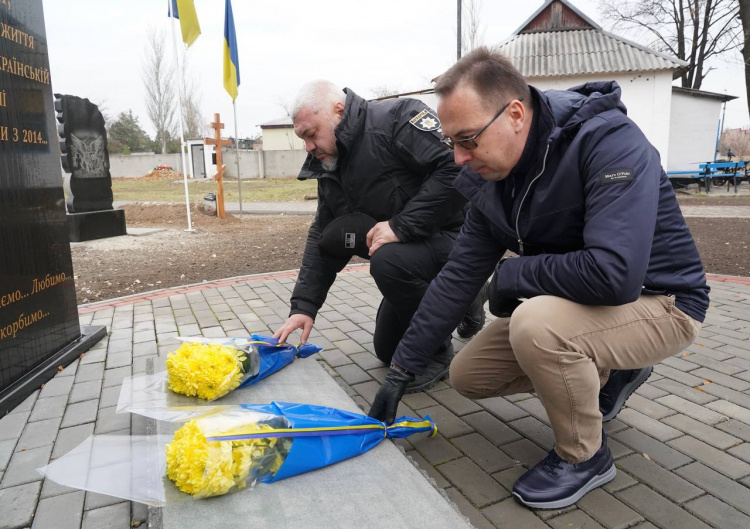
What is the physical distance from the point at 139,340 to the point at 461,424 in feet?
8.19

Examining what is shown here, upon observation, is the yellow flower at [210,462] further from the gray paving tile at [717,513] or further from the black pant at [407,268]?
the gray paving tile at [717,513]

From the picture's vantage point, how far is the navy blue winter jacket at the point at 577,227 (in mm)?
1743

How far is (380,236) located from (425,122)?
2.17 feet

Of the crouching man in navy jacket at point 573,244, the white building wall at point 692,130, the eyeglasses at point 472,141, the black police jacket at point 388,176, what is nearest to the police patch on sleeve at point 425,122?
the black police jacket at point 388,176

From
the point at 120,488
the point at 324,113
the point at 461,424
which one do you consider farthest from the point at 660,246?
the point at 120,488

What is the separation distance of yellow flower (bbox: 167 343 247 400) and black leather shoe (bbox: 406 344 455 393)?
3.30 feet

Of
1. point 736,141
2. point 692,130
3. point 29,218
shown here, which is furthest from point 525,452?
point 736,141

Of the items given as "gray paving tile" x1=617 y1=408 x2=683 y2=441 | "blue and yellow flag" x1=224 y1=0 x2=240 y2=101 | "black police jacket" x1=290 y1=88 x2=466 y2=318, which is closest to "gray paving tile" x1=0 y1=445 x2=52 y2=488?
"black police jacket" x1=290 y1=88 x2=466 y2=318

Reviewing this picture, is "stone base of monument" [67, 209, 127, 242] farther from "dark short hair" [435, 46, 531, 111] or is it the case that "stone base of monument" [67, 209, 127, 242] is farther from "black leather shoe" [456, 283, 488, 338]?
"dark short hair" [435, 46, 531, 111]

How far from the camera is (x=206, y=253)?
785cm

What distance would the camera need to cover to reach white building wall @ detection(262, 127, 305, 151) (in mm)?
46375

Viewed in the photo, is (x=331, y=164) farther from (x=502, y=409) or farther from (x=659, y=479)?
(x=659, y=479)

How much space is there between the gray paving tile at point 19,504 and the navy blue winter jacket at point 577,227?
4.92 ft

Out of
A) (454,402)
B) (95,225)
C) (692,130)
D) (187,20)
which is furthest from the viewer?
(692,130)
